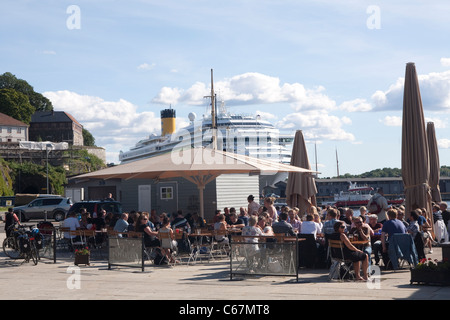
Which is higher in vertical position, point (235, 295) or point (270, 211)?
point (270, 211)

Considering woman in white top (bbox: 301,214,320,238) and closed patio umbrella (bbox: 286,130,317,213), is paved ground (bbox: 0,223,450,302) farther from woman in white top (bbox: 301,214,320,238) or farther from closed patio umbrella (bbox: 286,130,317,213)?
closed patio umbrella (bbox: 286,130,317,213)

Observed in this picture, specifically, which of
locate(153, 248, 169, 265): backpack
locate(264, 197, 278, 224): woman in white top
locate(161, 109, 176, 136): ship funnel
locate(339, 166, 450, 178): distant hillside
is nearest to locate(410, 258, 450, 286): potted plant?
locate(264, 197, 278, 224): woman in white top

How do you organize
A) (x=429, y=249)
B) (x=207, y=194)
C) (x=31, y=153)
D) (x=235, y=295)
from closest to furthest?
(x=235, y=295), (x=429, y=249), (x=207, y=194), (x=31, y=153)

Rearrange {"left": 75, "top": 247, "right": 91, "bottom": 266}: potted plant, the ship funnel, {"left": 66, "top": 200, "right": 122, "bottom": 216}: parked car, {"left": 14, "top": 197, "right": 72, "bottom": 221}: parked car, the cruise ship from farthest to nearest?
the ship funnel, the cruise ship, {"left": 14, "top": 197, "right": 72, "bottom": 221}: parked car, {"left": 66, "top": 200, "right": 122, "bottom": 216}: parked car, {"left": 75, "top": 247, "right": 91, "bottom": 266}: potted plant

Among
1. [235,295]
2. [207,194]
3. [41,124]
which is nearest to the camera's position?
[235,295]

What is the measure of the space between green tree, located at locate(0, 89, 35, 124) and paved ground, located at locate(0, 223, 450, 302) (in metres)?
93.2

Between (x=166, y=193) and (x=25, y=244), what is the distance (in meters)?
11.7

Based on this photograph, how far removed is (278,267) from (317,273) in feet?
4.27

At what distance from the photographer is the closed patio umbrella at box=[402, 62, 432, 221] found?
Result: 15.6m

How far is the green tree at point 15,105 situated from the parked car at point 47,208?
64640 millimetres

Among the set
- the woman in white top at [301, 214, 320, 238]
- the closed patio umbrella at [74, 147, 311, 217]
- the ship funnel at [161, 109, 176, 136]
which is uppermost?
the ship funnel at [161, 109, 176, 136]

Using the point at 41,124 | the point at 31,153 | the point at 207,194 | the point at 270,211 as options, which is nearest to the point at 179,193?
the point at 207,194
